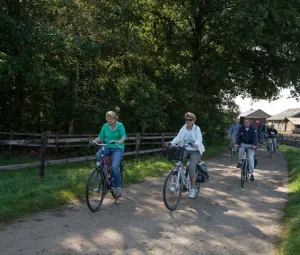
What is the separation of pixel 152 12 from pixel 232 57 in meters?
5.92

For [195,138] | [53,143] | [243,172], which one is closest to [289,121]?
[53,143]

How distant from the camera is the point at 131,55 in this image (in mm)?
18797

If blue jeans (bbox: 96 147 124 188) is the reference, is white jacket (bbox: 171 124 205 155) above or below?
above

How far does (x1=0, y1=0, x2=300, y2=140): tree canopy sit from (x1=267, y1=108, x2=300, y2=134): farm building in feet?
211

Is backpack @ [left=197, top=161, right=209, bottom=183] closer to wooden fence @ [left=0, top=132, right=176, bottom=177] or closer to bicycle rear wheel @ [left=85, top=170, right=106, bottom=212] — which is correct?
bicycle rear wheel @ [left=85, top=170, right=106, bottom=212]

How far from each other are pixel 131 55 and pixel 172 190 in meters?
13.1

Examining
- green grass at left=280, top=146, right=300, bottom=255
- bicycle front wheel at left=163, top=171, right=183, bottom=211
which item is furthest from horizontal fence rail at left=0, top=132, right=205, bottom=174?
green grass at left=280, top=146, right=300, bottom=255

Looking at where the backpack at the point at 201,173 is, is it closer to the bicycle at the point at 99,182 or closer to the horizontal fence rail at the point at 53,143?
the bicycle at the point at 99,182

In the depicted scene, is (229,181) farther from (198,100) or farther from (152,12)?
(152,12)

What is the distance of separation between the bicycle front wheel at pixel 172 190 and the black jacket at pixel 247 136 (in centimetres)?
371

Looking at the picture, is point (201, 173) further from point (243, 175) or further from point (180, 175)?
point (243, 175)

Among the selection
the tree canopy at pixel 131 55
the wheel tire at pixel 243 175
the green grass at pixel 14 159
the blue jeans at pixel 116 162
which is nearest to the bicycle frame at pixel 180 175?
the blue jeans at pixel 116 162

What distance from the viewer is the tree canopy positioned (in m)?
15.0

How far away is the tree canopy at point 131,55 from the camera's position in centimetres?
1501
